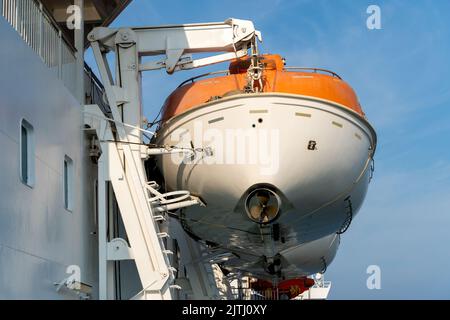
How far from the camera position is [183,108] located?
11258 millimetres

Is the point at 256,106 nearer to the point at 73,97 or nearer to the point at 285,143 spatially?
the point at 285,143

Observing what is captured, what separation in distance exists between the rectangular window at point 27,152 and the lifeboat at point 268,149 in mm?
2599

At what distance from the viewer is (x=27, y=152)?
8.50m

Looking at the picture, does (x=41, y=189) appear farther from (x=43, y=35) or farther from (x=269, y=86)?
(x=269, y=86)

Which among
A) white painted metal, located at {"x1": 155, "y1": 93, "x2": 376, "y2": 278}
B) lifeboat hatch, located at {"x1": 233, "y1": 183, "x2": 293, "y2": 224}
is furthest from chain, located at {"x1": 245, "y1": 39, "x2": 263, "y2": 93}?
lifeboat hatch, located at {"x1": 233, "y1": 183, "x2": 293, "y2": 224}

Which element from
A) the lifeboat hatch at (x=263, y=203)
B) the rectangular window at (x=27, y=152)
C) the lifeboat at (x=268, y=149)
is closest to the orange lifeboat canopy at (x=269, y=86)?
the lifeboat at (x=268, y=149)

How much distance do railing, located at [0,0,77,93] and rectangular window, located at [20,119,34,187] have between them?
42.5 inches

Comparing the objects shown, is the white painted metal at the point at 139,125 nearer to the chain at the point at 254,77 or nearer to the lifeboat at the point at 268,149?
the lifeboat at the point at 268,149

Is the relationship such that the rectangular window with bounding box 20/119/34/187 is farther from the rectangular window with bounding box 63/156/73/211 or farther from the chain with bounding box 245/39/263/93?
the chain with bounding box 245/39/263/93

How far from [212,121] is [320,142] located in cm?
147

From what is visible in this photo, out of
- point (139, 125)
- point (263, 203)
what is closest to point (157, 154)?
point (139, 125)

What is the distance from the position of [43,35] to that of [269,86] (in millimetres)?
3151
